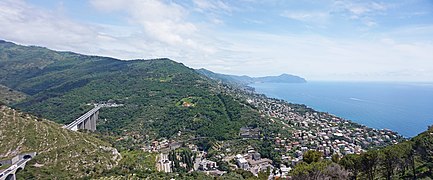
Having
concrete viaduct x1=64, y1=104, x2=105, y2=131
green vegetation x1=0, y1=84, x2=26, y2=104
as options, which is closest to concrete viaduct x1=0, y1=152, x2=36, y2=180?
concrete viaduct x1=64, y1=104, x2=105, y2=131

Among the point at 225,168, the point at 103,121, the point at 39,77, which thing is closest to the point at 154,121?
the point at 103,121

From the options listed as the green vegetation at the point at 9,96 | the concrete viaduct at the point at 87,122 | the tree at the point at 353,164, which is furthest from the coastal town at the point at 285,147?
the green vegetation at the point at 9,96

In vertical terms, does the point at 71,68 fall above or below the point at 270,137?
above

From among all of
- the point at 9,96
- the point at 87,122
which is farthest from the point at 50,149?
the point at 9,96

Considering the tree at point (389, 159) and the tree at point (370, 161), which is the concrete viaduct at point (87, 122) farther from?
the tree at point (389, 159)

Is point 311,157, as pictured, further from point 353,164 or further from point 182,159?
point 182,159

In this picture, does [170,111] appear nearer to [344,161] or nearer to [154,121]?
[154,121]
